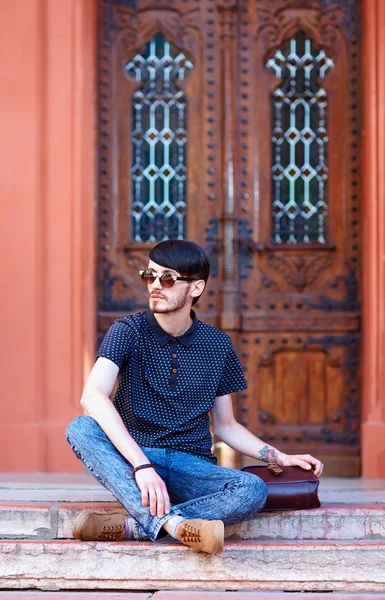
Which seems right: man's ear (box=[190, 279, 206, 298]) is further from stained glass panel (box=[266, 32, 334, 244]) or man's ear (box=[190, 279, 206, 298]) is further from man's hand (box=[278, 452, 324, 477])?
stained glass panel (box=[266, 32, 334, 244])

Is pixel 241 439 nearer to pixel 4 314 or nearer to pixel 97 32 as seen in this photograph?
pixel 4 314

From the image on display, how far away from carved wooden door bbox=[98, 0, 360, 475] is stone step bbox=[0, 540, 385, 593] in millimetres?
2447

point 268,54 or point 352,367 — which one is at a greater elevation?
point 268,54

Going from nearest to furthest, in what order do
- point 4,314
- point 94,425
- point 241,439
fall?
point 94,425, point 241,439, point 4,314

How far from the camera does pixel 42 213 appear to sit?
19.7 feet

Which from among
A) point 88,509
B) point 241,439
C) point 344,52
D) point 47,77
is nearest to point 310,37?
point 344,52

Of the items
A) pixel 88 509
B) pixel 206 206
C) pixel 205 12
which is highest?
pixel 205 12

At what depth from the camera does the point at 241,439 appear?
13.0 feet

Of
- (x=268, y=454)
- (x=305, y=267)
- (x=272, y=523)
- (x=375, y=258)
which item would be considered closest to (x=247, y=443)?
(x=268, y=454)

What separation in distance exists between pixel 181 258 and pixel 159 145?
268 cm

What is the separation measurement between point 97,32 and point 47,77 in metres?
0.55

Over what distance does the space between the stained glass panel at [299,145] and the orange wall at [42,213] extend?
4.52 ft

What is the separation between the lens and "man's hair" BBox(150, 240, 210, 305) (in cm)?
380

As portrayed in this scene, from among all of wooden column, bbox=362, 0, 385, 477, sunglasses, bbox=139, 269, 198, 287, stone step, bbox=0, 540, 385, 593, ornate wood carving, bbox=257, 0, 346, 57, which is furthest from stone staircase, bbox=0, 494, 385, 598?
ornate wood carving, bbox=257, 0, 346, 57
